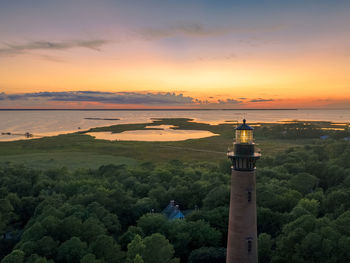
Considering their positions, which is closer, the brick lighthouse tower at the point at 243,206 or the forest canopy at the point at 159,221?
the brick lighthouse tower at the point at 243,206

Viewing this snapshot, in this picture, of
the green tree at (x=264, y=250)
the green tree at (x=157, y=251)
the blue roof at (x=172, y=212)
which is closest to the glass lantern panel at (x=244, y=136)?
the green tree at (x=157, y=251)

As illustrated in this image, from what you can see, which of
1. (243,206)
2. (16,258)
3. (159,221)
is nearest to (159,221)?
(159,221)

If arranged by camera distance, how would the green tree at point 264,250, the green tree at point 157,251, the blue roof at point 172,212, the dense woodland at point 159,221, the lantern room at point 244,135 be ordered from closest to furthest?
the lantern room at point 244,135, the green tree at point 157,251, the dense woodland at point 159,221, the green tree at point 264,250, the blue roof at point 172,212

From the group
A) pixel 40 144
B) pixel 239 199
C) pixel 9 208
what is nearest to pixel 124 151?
pixel 40 144

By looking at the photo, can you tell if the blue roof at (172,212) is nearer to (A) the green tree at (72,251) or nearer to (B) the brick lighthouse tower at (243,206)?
(A) the green tree at (72,251)

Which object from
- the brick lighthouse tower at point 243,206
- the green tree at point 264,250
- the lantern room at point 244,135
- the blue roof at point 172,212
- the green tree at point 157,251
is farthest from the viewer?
the blue roof at point 172,212

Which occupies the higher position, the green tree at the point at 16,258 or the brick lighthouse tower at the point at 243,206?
the brick lighthouse tower at the point at 243,206
